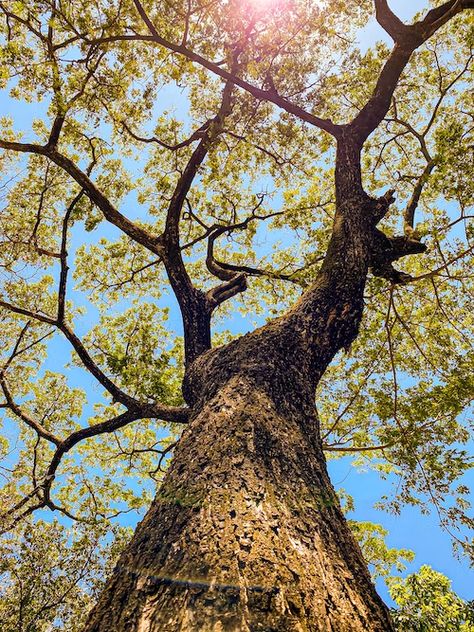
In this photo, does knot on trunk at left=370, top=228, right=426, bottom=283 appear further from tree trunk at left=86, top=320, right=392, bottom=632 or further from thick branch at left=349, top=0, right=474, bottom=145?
tree trunk at left=86, top=320, right=392, bottom=632

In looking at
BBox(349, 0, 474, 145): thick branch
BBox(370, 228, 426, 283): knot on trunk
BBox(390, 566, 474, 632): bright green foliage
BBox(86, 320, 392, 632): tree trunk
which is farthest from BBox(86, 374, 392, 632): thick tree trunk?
BBox(390, 566, 474, 632): bright green foliage

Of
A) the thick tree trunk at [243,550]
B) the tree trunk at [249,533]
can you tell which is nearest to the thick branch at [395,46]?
the tree trunk at [249,533]

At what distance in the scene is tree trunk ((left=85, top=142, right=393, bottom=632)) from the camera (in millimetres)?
1660

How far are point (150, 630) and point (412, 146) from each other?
11218mm

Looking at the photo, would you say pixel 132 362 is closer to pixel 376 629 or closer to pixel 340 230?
pixel 340 230

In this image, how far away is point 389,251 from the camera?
234 inches

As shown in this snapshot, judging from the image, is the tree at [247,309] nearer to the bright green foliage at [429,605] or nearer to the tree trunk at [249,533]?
the tree trunk at [249,533]

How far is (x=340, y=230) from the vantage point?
17.8ft

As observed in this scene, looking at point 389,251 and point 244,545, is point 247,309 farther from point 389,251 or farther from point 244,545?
point 244,545

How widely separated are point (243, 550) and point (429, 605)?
15.5 m

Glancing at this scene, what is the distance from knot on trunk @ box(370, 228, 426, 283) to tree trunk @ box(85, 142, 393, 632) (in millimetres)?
2691

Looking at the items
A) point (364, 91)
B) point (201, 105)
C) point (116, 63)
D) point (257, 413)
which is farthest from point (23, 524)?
point (364, 91)

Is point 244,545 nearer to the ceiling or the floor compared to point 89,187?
nearer to the floor

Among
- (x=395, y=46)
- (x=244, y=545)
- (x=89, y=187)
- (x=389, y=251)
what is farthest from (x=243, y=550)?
(x=395, y=46)
